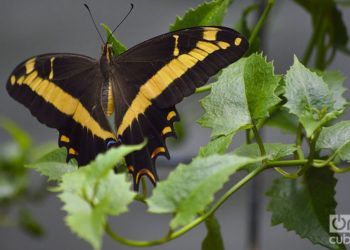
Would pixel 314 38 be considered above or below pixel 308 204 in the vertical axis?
above

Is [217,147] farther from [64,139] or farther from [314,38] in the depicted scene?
[314,38]

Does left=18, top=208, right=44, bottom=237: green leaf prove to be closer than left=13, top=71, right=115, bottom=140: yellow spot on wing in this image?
No

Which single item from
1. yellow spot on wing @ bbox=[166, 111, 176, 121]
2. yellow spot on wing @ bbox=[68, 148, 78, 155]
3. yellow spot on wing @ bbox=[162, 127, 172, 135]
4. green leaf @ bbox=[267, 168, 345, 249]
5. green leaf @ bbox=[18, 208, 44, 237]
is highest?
yellow spot on wing @ bbox=[166, 111, 176, 121]

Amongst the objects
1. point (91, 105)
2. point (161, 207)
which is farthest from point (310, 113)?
point (91, 105)

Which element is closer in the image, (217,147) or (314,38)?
(217,147)

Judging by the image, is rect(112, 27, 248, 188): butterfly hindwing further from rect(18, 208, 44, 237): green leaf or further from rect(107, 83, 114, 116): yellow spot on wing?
rect(18, 208, 44, 237): green leaf

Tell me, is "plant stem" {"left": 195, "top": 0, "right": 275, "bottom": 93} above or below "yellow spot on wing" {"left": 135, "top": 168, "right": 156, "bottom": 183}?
above

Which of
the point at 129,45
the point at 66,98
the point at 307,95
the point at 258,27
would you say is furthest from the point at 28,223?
the point at 307,95

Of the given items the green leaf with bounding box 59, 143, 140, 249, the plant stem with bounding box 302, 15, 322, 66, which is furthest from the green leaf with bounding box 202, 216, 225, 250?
the plant stem with bounding box 302, 15, 322, 66
